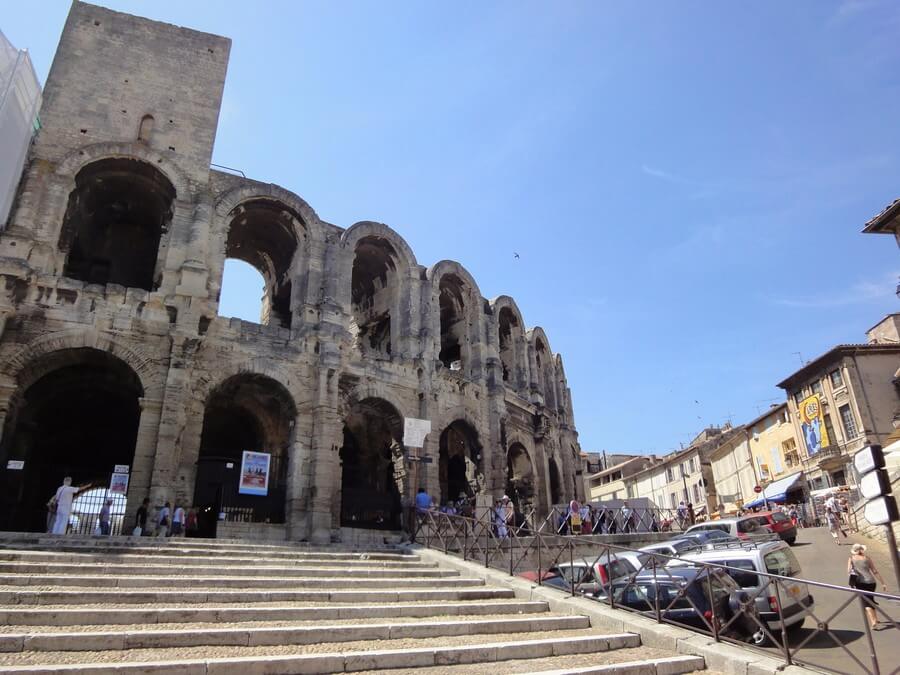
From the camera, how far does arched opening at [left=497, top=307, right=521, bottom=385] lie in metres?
27.4

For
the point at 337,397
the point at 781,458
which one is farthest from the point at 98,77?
the point at 781,458

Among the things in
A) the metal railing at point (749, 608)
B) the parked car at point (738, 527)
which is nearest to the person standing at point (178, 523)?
the metal railing at point (749, 608)

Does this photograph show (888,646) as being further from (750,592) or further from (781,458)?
(781,458)

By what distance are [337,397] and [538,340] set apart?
13.8m

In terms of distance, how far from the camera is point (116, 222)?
21.6 metres

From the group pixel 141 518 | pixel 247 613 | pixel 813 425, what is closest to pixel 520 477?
pixel 141 518

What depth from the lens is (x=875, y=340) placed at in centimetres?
3691

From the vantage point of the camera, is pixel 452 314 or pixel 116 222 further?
pixel 452 314

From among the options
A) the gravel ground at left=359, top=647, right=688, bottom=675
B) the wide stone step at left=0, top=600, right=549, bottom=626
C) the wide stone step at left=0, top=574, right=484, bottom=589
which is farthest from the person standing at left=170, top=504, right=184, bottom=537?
the gravel ground at left=359, top=647, right=688, bottom=675

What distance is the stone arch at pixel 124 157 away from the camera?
58.2ft

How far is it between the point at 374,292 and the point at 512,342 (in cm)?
683

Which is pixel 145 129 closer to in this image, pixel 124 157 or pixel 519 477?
pixel 124 157

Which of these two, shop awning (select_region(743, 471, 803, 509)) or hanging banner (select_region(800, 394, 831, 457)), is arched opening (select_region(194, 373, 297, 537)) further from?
hanging banner (select_region(800, 394, 831, 457))

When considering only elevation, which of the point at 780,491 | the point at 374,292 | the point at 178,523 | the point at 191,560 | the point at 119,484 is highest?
the point at 374,292
